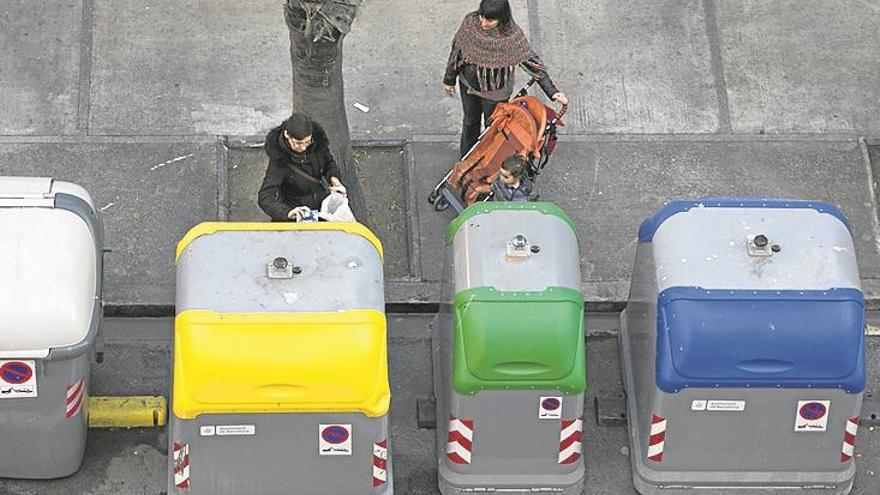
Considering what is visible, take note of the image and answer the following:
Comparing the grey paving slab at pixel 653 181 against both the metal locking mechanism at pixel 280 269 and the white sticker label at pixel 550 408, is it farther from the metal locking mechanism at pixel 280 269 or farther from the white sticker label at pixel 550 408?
the metal locking mechanism at pixel 280 269

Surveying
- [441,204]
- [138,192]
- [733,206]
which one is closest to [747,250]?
[733,206]

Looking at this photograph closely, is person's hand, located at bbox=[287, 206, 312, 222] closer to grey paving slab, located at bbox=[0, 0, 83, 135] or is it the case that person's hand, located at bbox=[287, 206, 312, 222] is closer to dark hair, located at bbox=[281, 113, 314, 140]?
dark hair, located at bbox=[281, 113, 314, 140]

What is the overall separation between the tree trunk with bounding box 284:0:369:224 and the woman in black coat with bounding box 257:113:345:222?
566 millimetres

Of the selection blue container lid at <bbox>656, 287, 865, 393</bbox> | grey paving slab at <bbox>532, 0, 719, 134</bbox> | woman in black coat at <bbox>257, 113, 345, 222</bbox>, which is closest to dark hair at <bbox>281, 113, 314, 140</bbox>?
woman in black coat at <bbox>257, 113, 345, 222</bbox>

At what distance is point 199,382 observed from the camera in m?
8.41

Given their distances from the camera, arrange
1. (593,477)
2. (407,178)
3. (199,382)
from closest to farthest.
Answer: (199,382) → (593,477) → (407,178)

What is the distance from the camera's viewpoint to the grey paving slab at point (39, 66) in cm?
1130

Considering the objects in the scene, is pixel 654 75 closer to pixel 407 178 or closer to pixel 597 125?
pixel 597 125

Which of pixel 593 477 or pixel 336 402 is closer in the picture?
pixel 336 402

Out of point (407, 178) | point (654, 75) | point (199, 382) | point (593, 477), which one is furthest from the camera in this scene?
point (654, 75)

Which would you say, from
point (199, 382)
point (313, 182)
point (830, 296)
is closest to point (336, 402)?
point (199, 382)

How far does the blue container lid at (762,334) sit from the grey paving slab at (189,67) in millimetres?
3787

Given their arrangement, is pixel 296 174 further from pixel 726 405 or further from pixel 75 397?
pixel 726 405

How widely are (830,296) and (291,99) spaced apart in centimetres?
437
